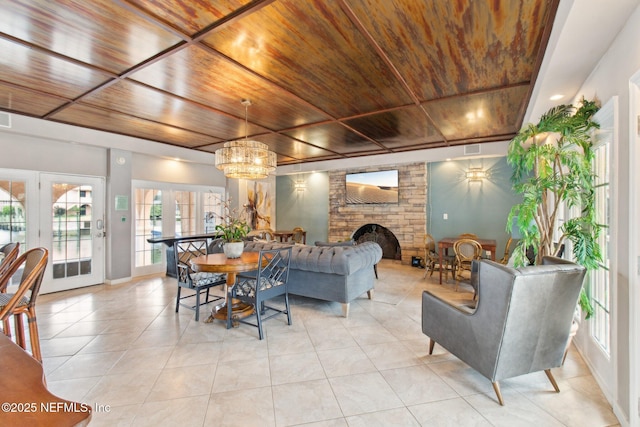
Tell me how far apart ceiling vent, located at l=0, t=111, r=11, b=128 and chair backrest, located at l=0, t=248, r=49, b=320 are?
3.20 metres

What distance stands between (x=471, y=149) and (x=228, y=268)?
5.16 meters

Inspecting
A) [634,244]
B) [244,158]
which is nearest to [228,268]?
[244,158]

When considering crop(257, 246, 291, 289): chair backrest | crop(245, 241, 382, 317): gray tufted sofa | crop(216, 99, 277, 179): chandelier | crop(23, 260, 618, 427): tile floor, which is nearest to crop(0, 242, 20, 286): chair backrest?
crop(23, 260, 618, 427): tile floor

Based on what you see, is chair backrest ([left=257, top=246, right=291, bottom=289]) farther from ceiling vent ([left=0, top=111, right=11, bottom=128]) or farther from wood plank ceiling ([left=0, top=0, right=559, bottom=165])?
ceiling vent ([left=0, top=111, right=11, bottom=128])

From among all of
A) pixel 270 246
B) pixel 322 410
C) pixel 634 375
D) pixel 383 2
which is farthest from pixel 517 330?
pixel 270 246

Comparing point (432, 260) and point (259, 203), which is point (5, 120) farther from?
point (432, 260)

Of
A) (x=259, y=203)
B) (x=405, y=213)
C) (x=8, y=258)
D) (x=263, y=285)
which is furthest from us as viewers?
(x=259, y=203)

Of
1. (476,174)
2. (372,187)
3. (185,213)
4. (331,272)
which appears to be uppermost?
(476,174)

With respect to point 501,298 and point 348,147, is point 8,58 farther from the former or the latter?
point 348,147

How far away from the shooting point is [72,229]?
15.9 feet

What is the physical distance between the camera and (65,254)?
4770 millimetres

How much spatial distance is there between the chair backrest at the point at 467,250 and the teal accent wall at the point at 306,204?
12.8ft

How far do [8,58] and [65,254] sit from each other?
3.33 meters

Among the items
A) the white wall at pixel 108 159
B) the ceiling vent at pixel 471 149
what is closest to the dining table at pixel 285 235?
the white wall at pixel 108 159
